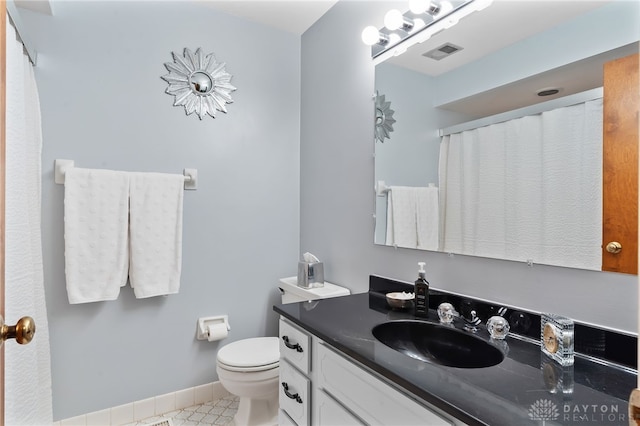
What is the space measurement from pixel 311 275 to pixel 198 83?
1342mm

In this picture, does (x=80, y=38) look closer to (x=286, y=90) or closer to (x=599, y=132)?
(x=286, y=90)

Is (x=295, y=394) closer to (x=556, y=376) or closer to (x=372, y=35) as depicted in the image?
(x=556, y=376)

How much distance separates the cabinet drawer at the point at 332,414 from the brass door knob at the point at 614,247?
833 millimetres

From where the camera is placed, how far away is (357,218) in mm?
1980

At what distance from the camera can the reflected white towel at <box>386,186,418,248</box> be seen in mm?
1614

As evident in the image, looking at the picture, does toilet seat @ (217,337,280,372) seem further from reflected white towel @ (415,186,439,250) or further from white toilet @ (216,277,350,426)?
reflected white towel @ (415,186,439,250)

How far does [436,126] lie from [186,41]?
1588 millimetres

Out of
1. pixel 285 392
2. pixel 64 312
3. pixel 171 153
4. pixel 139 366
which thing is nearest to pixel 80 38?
pixel 171 153

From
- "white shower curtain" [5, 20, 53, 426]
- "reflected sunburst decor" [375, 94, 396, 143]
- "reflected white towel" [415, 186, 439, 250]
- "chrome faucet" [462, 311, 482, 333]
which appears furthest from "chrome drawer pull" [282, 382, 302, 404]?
"reflected sunburst decor" [375, 94, 396, 143]

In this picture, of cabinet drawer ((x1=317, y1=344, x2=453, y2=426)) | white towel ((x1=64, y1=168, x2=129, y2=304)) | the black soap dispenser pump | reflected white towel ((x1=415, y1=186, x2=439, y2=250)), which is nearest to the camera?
cabinet drawer ((x1=317, y1=344, x2=453, y2=426))

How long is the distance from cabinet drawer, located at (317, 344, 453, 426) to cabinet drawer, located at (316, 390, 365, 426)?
2 cm

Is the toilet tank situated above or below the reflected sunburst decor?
below

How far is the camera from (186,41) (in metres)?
2.12

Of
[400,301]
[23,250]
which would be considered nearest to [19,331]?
[23,250]
